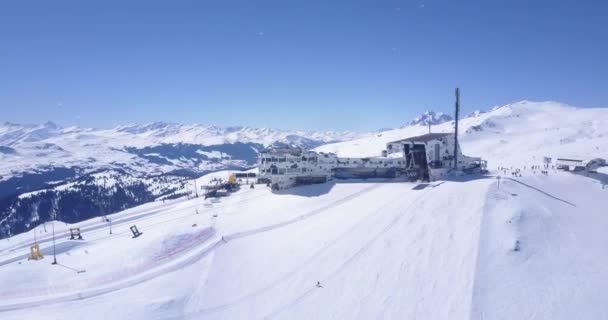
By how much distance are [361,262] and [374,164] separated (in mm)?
36952

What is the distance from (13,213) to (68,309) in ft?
662

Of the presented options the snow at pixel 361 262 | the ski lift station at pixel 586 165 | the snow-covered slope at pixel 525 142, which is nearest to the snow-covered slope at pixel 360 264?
the snow at pixel 361 262

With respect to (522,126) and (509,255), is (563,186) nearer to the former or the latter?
(509,255)

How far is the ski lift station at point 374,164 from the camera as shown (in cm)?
6519

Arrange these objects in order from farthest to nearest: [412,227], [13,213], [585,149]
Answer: [13,213] → [585,149] → [412,227]

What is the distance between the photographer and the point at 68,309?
3500cm

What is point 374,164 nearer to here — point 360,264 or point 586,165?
point 586,165

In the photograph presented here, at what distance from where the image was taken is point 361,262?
36.8m

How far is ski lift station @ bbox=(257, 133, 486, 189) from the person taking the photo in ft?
214

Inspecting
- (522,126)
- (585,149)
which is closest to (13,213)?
(585,149)

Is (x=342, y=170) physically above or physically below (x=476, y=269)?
above

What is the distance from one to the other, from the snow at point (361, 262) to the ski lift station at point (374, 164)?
355 inches

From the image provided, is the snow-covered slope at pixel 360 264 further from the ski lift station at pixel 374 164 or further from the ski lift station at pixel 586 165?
the ski lift station at pixel 374 164

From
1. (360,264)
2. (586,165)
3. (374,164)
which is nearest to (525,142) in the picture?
(586,165)
